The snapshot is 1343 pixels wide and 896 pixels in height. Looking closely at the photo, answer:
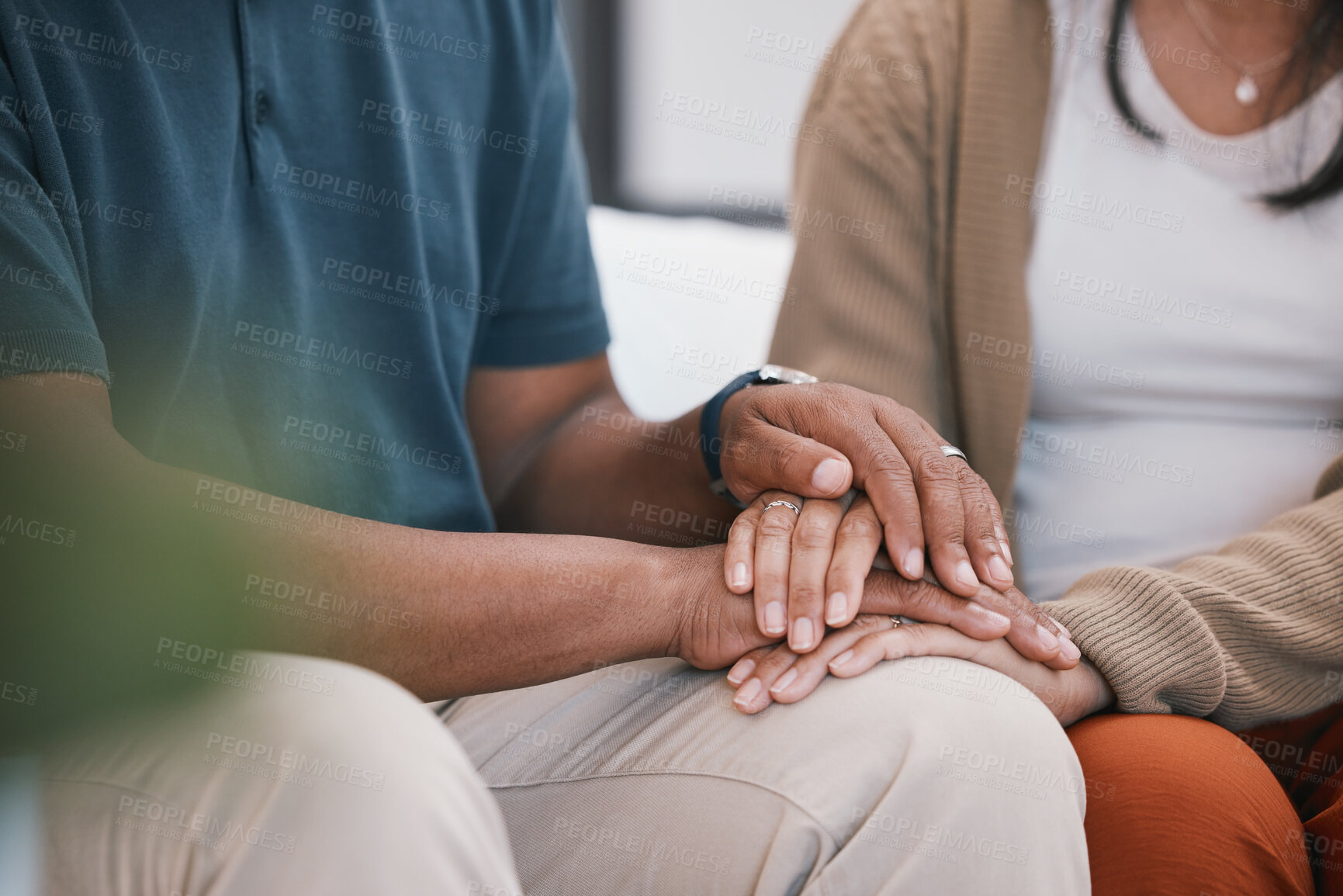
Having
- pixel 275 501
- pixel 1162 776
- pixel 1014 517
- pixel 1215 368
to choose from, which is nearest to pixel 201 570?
pixel 275 501

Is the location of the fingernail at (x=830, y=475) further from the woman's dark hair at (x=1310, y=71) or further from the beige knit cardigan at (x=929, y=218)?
the woman's dark hair at (x=1310, y=71)

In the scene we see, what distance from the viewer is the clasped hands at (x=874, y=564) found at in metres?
0.75

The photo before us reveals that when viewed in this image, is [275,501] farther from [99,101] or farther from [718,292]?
[718,292]

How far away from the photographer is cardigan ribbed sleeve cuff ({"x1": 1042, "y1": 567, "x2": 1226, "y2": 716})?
2.63ft

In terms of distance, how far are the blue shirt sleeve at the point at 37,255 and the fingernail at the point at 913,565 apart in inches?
22.5

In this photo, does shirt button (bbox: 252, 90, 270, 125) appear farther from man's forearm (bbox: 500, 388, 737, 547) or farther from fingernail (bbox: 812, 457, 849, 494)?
fingernail (bbox: 812, 457, 849, 494)

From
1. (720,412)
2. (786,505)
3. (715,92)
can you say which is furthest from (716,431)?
(715,92)

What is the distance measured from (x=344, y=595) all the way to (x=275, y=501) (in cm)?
8

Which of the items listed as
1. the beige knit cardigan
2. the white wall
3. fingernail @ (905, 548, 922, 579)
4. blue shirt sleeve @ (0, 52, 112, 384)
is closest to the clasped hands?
fingernail @ (905, 548, 922, 579)

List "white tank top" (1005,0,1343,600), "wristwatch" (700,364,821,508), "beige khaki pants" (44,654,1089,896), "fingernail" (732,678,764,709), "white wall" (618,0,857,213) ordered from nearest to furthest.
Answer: "beige khaki pants" (44,654,1089,896)
"fingernail" (732,678,764,709)
"wristwatch" (700,364,821,508)
"white tank top" (1005,0,1343,600)
"white wall" (618,0,857,213)

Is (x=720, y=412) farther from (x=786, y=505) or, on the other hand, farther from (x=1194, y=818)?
(x=1194, y=818)

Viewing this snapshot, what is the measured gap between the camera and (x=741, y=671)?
73 centimetres

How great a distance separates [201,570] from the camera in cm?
64

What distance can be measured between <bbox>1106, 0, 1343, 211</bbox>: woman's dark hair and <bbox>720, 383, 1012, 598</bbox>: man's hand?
48 centimetres
